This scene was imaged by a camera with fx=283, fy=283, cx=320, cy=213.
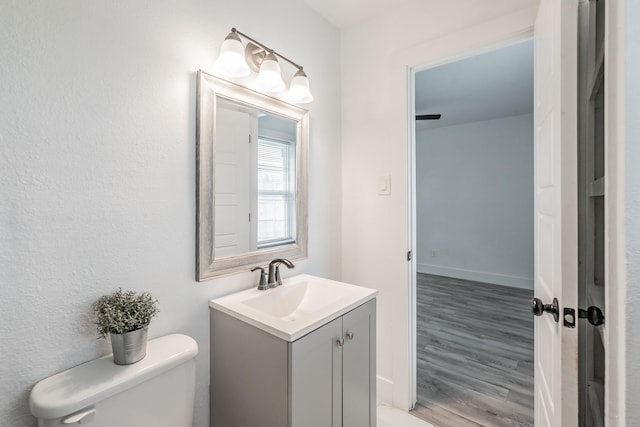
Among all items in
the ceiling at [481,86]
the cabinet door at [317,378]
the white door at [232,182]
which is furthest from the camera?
the ceiling at [481,86]

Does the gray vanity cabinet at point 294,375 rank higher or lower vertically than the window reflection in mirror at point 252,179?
lower

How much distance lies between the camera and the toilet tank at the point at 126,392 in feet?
2.44

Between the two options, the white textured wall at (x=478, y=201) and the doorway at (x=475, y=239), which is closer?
the doorway at (x=475, y=239)

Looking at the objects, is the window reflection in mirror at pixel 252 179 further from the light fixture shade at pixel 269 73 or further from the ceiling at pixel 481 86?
the ceiling at pixel 481 86

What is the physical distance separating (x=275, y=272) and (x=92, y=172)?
2.79ft

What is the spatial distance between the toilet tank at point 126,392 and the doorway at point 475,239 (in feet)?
4.36

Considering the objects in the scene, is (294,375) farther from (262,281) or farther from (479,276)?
(479,276)

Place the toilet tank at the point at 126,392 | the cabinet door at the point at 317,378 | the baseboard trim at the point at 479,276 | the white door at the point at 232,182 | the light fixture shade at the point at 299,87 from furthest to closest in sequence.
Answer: the baseboard trim at the point at 479,276, the light fixture shade at the point at 299,87, the white door at the point at 232,182, the cabinet door at the point at 317,378, the toilet tank at the point at 126,392

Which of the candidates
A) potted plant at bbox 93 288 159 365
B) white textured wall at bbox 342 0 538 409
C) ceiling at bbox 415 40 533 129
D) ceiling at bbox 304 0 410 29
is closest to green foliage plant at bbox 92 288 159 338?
potted plant at bbox 93 288 159 365

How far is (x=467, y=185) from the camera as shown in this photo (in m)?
4.56

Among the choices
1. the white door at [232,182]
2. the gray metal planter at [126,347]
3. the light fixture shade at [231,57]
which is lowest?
the gray metal planter at [126,347]

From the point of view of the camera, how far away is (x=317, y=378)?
106cm

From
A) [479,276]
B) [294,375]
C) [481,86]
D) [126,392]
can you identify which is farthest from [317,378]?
[479,276]

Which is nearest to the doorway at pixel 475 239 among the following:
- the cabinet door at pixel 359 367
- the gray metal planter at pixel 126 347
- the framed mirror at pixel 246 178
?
the cabinet door at pixel 359 367
